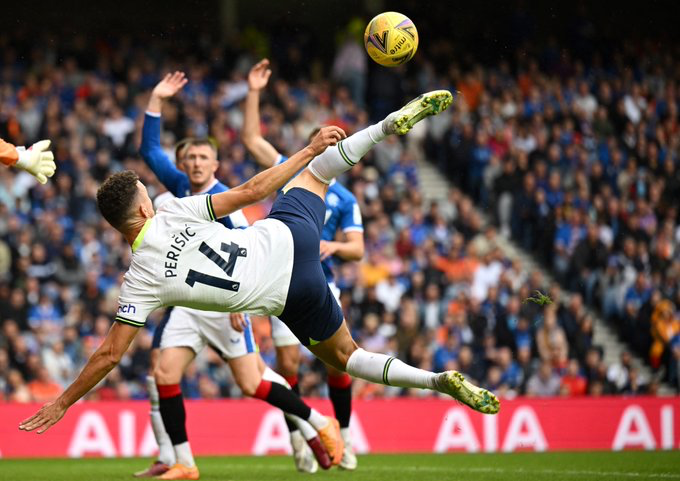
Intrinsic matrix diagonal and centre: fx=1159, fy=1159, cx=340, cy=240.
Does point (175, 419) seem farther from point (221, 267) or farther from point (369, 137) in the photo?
point (369, 137)

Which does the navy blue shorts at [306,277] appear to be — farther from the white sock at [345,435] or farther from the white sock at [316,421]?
the white sock at [345,435]

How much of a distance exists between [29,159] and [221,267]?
159 cm

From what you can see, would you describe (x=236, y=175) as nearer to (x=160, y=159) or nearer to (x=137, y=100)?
(x=137, y=100)

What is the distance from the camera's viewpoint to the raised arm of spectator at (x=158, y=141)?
30.2 ft

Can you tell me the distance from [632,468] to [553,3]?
14420 mm

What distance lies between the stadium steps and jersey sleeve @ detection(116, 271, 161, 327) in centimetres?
1071

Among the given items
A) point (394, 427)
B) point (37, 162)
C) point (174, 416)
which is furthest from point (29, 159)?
point (394, 427)

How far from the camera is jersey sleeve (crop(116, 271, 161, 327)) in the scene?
695cm

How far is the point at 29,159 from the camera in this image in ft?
24.8

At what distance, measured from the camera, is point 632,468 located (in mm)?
9578

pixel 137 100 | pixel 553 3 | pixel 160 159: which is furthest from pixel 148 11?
pixel 160 159

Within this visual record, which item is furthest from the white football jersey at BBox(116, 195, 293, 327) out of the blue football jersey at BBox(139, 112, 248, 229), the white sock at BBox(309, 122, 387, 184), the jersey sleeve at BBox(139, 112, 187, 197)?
the jersey sleeve at BBox(139, 112, 187, 197)

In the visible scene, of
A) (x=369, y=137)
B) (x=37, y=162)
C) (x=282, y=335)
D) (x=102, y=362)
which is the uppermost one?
(x=37, y=162)

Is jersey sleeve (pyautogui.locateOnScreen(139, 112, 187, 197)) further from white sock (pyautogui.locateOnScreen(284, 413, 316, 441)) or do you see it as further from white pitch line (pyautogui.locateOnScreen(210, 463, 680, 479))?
white pitch line (pyautogui.locateOnScreen(210, 463, 680, 479))
